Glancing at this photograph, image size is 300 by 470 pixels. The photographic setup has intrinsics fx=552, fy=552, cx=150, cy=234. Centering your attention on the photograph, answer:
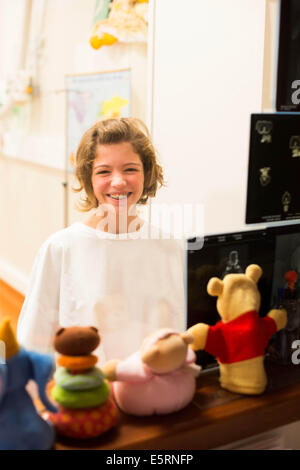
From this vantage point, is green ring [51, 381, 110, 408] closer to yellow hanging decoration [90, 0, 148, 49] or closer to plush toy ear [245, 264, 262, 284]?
plush toy ear [245, 264, 262, 284]

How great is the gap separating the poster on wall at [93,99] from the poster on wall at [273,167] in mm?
1224

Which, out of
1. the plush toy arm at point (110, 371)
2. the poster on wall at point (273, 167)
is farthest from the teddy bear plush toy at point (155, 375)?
the poster on wall at point (273, 167)

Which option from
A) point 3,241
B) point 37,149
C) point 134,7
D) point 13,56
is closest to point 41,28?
point 13,56

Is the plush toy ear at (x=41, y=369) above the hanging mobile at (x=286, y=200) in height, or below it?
below

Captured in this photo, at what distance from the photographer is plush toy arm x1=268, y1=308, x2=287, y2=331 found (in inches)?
40.6

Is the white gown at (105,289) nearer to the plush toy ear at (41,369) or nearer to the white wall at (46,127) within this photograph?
the plush toy ear at (41,369)

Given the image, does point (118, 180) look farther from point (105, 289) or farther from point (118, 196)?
point (105, 289)

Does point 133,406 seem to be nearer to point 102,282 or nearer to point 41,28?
point 102,282

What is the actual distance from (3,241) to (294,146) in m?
3.27

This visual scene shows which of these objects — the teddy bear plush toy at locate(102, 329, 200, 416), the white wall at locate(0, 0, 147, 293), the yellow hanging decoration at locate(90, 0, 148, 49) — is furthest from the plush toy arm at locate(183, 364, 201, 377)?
the yellow hanging decoration at locate(90, 0, 148, 49)

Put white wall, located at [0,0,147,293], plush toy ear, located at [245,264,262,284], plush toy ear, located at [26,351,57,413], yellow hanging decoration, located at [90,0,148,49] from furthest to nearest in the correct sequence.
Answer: white wall, located at [0,0,147,293]
yellow hanging decoration, located at [90,0,148,49]
plush toy ear, located at [245,264,262,284]
plush toy ear, located at [26,351,57,413]

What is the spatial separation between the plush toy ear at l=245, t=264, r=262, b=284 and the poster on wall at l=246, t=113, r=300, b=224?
3.9 inches

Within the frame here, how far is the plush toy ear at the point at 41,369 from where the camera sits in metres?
0.77

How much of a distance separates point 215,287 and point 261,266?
0.16 metres
